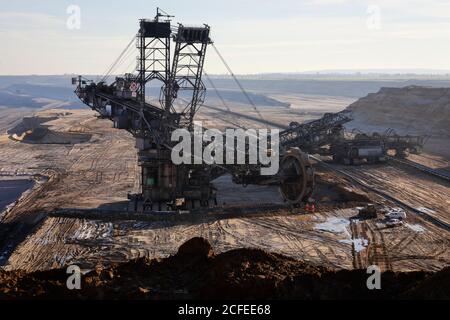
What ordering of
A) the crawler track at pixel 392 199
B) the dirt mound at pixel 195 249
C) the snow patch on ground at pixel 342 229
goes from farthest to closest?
the crawler track at pixel 392 199, the snow patch on ground at pixel 342 229, the dirt mound at pixel 195 249

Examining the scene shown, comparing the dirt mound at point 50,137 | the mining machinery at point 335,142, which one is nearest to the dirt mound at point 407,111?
the mining machinery at point 335,142

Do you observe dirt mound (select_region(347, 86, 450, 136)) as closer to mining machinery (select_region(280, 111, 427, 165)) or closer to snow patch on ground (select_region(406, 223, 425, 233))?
mining machinery (select_region(280, 111, 427, 165))

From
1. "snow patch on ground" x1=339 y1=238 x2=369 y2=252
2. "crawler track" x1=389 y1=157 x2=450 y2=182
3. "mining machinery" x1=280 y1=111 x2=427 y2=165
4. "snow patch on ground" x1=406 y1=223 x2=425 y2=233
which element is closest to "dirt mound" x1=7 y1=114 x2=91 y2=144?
"mining machinery" x1=280 y1=111 x2=427 y2=165

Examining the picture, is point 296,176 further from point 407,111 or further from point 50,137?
point 407,111

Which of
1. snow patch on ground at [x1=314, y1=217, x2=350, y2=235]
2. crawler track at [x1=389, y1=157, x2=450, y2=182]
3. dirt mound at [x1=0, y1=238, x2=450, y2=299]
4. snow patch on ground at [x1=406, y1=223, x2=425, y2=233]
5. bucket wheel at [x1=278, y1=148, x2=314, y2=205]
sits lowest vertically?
snow patch on ground at [x1=406, y1=223, x2=425, y2=233]

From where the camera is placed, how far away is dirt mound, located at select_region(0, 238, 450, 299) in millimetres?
16047

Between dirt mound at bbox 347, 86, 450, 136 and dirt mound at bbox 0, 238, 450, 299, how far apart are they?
69110 millimetres

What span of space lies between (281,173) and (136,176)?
22.1 m

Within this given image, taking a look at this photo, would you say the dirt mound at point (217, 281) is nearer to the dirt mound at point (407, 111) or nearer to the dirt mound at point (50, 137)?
the dirt mound at point (50, 137)

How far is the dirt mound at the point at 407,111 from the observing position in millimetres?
87312

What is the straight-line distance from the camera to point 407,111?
98.2 metres

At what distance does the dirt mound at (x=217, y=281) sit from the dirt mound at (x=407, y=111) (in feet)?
227
